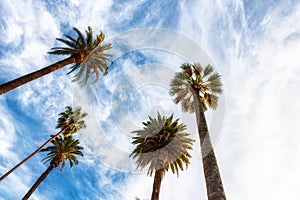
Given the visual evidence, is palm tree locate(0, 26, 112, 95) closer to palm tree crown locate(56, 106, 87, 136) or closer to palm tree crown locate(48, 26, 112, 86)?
palm tree crown locate(48, 26, 112, 86)

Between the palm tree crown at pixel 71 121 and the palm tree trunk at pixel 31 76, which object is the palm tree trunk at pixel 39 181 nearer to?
the palm tree crown at pixel 71 121

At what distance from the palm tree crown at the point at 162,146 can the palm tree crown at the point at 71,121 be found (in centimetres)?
1821

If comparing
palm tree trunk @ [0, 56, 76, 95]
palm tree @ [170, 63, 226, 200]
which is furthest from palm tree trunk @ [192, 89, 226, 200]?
palm tree trunk @ [0, 56, 76, 95]

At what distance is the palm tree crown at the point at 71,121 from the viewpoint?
3369 cm

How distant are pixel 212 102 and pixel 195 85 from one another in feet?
11.1

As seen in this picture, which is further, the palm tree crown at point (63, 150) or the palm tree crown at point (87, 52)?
the palm tree crown at point (63, 150)

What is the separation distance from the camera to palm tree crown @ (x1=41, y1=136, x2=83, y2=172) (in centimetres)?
2883

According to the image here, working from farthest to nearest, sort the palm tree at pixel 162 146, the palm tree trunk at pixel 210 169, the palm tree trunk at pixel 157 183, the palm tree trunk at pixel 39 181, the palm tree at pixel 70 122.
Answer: the palm tree at pixel 70 122, the palm tree trunk at pixel 39 181, the palm tree at pixel 162 146, the palm tree trunk at pixel 157 183, the palm tree trunk at pixel 210 169

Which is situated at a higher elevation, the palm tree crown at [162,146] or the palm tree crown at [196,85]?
the palm tree crown at [196,85]

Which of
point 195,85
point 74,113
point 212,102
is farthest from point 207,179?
point 74,113

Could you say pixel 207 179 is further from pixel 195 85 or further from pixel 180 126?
pixel 195 85

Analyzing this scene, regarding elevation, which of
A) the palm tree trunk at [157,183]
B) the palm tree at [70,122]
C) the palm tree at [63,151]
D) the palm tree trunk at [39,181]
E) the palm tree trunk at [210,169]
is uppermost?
the palm tree at [70,122]

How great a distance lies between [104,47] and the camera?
23.6m

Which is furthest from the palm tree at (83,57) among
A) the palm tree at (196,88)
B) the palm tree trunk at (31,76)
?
the palm tree at (196,88)
